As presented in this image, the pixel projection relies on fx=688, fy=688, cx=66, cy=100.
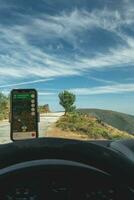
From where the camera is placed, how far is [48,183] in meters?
1.89

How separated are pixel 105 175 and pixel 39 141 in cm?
26

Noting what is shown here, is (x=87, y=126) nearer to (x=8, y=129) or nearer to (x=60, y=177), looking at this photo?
(x=8, y=129)

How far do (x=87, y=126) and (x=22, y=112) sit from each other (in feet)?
73.2

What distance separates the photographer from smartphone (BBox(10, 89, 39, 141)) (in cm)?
1209

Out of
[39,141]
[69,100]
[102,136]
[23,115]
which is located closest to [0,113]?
[69,100]

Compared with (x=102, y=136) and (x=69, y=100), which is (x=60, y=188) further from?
(x=69, y=100)

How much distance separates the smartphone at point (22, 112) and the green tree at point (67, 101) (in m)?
33.8

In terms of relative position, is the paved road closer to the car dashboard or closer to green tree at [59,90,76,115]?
green tree at [59,90,76,115]

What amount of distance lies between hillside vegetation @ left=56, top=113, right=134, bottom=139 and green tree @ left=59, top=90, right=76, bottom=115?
6510 millimetres

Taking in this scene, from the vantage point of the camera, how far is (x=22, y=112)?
12.6 m

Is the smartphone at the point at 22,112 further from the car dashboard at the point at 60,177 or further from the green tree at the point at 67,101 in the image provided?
the green tree at the point at 67,101

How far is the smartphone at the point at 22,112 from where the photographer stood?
12086 mm

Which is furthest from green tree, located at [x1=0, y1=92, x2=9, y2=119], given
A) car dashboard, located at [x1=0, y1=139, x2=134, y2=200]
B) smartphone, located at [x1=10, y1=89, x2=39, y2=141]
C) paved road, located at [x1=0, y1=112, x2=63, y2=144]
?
car dashboard, located at [x1=0, y1=139, x2=134, y2=200]

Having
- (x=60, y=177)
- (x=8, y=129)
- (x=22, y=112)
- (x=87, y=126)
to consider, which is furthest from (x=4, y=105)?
(x=60, y=177)
